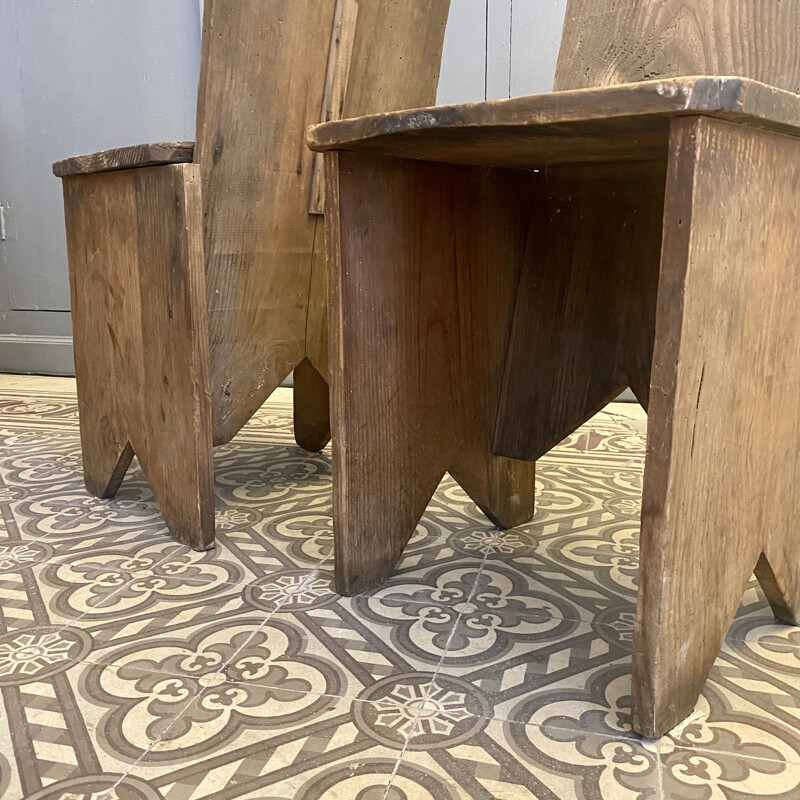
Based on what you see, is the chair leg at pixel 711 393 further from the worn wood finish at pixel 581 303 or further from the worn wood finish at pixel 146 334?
the worn wood finish at pixel 146 334

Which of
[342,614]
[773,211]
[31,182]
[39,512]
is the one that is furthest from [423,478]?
[31,182]

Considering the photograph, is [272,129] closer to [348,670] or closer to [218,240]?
[218,240]

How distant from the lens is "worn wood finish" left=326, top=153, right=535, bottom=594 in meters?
0.94

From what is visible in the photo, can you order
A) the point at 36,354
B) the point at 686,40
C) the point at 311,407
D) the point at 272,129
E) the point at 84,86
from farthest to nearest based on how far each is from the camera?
the point at 36,354
the point at 84,86
the point at 311,407
the point at 272,129
the point at 686,40

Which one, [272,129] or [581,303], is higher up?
[272,129]

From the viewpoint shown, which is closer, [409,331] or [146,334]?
[409,331]

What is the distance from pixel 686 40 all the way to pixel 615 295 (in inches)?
13.1

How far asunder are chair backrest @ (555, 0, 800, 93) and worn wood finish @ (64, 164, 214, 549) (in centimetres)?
58

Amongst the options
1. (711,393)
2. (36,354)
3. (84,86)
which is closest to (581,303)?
(711,393)

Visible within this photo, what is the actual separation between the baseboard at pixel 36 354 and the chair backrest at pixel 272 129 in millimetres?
1582

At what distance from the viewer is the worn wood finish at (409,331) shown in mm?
939

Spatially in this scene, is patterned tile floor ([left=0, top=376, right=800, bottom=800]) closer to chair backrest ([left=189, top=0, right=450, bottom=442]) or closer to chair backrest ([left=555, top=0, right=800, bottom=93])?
chair backrest ([left=189, top=0, right=450, bottom=442])

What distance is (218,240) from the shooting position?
3.92 feet

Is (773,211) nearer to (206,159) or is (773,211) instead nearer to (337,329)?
(337,329)
